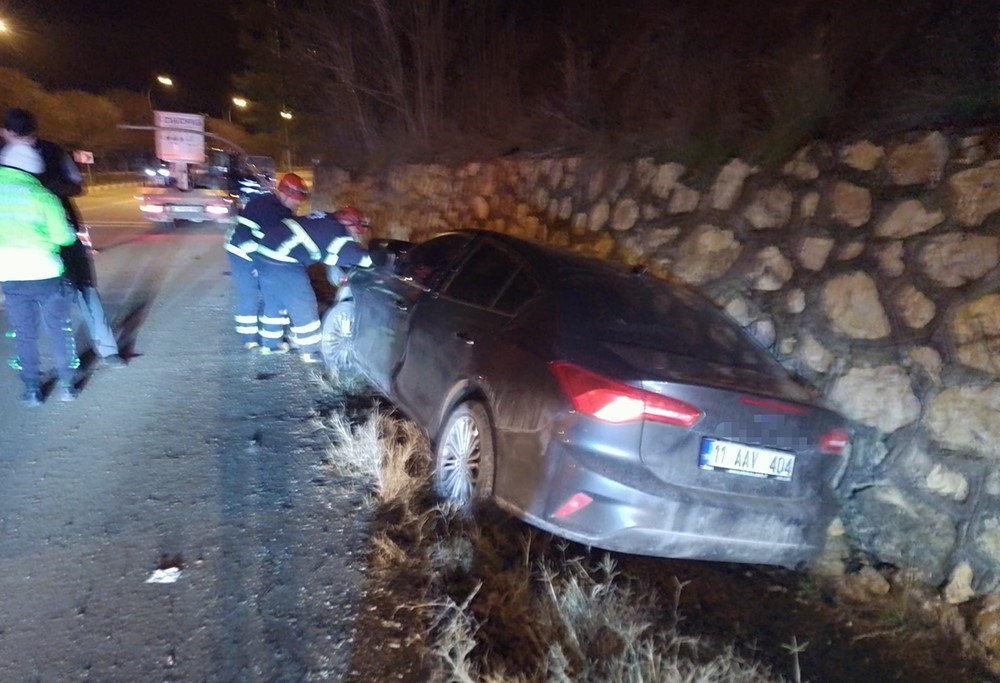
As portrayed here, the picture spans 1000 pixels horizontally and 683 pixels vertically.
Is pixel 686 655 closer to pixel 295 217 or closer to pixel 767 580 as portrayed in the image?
pixel 767 580

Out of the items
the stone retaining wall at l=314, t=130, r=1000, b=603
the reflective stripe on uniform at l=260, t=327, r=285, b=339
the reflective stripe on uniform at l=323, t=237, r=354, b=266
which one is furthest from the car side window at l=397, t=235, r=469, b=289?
the stone retaining wall at l=314, t=130, r=1000, b=603

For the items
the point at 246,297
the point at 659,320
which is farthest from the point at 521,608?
the point at 246,297

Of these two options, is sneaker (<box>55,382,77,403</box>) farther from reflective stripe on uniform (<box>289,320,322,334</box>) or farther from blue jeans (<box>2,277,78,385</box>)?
reflective stripe on uniform (<box>289,320,322,334</box>)

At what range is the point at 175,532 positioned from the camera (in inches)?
139

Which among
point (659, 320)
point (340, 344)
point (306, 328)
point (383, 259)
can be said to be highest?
point (383, 259)

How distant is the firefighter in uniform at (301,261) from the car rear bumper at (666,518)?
325cm

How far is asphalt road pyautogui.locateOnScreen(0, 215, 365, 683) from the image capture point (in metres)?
2.76

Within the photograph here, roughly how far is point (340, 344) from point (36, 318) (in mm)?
2257

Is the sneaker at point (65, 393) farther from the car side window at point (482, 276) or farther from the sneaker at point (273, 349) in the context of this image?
the car side window at point (482, 276)

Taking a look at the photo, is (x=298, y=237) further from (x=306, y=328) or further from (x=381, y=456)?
(x=381, y=456)

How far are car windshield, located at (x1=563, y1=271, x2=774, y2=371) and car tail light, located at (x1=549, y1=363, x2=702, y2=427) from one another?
0.38 metres

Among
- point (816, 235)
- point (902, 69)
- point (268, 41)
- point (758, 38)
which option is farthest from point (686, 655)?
point (268, 41)

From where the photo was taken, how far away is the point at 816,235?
4848 millimetres

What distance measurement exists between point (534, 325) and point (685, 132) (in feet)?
11.4
